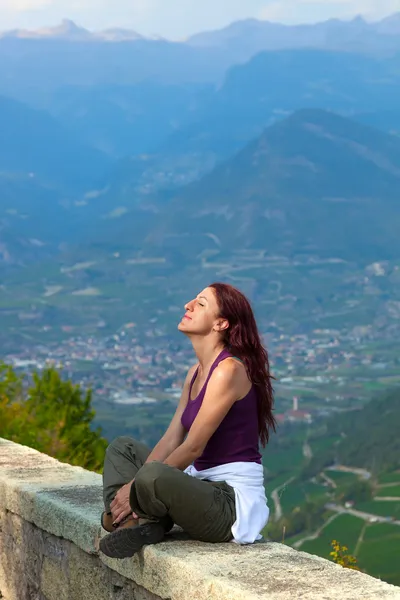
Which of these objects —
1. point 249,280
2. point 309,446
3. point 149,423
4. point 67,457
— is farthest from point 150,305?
point 67,457

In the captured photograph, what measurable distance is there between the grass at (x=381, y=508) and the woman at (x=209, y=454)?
25698mm

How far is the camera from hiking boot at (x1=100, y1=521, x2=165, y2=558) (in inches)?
125

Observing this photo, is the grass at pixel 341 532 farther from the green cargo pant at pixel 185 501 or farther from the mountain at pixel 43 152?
the mountain at pixel 43 152

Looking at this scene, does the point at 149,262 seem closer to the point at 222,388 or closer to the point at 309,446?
the point at 309,446

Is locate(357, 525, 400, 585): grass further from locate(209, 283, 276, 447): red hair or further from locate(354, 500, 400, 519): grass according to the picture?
locate(209, 283, 276, 447): red hair

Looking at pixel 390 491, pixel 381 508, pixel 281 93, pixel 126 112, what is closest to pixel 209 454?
pixel 381 508

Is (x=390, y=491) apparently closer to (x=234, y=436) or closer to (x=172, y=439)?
(x=172, y=439)

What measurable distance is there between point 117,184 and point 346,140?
2971 centimetres

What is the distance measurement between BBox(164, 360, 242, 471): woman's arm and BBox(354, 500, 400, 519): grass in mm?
25898

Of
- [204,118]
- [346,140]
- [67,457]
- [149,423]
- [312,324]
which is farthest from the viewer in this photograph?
[204,118]

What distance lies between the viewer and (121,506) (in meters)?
3.24

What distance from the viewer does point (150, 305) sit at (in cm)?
9431

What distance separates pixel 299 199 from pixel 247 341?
114805mm

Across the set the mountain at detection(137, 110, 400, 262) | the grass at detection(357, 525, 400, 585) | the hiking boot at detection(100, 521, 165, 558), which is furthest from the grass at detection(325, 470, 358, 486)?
the mountain at detection(137, 110, 400, 262)
